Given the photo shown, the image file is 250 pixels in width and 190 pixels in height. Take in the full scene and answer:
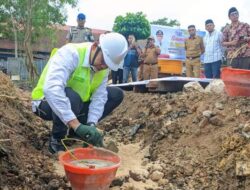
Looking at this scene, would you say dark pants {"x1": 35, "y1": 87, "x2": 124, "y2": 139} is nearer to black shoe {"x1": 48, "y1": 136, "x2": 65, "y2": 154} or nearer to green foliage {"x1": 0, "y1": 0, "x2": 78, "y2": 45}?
black shoe {"x1": 48, "y1": 136, "x2": 65, "y2": 154}

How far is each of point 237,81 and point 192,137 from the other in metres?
0.87

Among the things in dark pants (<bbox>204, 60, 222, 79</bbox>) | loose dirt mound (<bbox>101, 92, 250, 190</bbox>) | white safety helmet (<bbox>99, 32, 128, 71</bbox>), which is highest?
white safety helmet (<bbox>99, 32, 128, 71</bbox>)

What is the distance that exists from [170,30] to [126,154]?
8389 millimetres

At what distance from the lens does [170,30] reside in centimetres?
1195

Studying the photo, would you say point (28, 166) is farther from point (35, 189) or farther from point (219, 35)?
point (219, 35)

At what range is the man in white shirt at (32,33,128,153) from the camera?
10.1 ft

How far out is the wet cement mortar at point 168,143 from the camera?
2945 millimetres

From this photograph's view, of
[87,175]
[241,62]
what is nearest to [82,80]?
[87,175]

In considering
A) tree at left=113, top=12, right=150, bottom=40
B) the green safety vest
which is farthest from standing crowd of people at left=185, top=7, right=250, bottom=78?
tree at left=113, top=12, right=150, bottom=40

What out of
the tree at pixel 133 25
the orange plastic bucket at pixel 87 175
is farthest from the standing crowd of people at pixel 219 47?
the tree at pixel 133 25

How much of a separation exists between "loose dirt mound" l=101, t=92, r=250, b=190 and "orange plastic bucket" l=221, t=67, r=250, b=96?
15 centimetres

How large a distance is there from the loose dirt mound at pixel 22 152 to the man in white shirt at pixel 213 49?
11.1 feet

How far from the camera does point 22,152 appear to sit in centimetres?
328

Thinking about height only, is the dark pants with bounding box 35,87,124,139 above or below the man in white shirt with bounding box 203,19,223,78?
below
